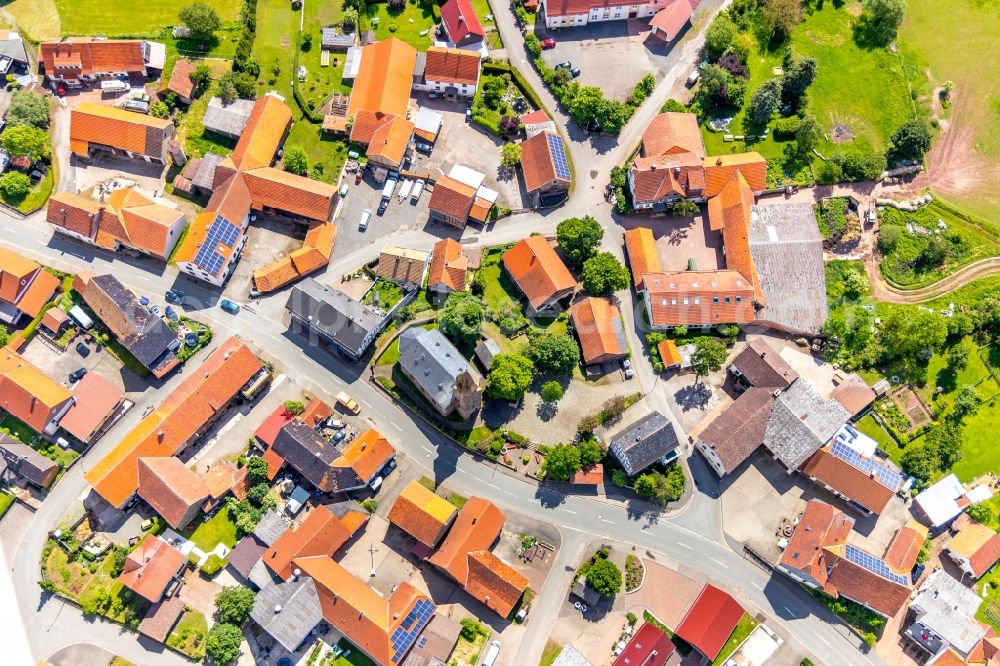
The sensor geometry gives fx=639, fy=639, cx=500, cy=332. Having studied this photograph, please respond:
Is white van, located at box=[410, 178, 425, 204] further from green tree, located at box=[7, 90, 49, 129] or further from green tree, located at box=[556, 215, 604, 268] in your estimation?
green tree, located at box=[7, 90, 49, 129]

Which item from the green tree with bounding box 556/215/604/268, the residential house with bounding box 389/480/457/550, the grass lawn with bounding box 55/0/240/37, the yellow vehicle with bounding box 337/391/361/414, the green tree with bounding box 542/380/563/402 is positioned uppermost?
the grass lawn with bounding box 55/0/240/37

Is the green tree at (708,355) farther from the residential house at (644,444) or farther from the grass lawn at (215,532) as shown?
the grass lawn at (215,532)

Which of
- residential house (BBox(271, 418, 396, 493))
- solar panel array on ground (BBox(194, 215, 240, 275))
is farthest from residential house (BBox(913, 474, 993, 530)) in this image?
solar panel array on ground (BBox(194, 215, 240, 275))

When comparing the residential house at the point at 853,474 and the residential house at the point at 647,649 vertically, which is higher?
the residential house at the point at 853,474

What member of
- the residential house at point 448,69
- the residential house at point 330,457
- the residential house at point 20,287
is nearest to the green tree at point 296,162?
the residential house at point 448,69

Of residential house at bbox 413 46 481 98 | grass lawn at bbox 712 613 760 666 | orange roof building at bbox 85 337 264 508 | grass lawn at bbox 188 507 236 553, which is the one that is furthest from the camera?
residential house at bbox 413 46 481 98

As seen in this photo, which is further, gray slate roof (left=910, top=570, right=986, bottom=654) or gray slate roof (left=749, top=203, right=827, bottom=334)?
gray slate roof (left=749, top=203, right=827, bottom=334)

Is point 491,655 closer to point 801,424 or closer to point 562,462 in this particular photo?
point 562,462

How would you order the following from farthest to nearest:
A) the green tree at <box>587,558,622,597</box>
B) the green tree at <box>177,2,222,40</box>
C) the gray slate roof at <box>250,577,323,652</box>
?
1. the green tree at <box>177,2,222,40</box>
2. the green tree at <box>587,558,622,597</box>
3. the gray slate roof at <box>250,577,323,652</box>
